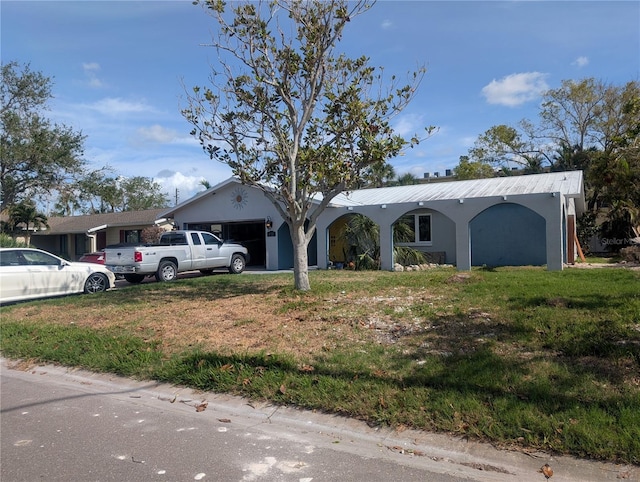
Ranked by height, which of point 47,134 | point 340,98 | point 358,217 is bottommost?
point 358,217

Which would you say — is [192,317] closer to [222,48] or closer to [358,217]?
[222,48]

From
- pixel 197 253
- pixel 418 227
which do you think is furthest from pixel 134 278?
pixel 418 227

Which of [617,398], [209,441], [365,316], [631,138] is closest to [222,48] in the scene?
[365,316]

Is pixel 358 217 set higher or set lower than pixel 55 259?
higher

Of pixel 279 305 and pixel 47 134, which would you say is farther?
pixel 47 134

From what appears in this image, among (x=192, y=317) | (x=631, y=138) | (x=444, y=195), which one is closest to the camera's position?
(x=631, y=138)

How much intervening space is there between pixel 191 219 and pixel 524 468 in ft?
→ 71.5

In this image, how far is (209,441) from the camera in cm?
482

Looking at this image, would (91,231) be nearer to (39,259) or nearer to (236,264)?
(236,264)

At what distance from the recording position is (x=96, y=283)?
14875 mm

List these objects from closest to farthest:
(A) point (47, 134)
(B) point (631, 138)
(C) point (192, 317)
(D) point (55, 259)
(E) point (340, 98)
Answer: (B) point (631, 138) < (C) point (192, 317) < (E) point (340, 98) < (D) point (55, 259) < (A) point (47, 134)

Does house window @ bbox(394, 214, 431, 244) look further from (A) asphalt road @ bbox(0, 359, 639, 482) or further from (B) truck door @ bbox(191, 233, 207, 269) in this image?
(A) asphalt road @ bbox(0, 359, 639, 482)

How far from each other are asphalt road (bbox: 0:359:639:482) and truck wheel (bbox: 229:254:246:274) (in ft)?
43.9

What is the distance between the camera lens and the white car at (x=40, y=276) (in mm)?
12875
